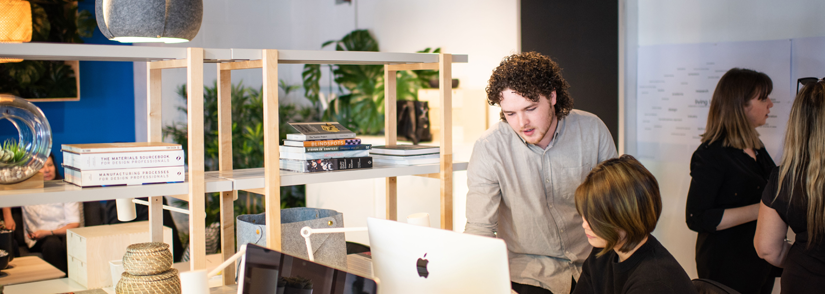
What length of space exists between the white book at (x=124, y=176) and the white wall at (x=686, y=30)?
9.12ft

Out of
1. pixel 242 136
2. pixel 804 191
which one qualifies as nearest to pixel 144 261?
pixel 804 191

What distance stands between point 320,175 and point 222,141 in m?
0.40

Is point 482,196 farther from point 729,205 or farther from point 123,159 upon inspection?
point 729,205

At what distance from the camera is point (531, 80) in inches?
79.5

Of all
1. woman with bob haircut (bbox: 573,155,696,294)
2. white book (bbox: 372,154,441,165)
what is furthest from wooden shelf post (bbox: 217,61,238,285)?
woman with bob haircut (bbox: 573,155,696,294)

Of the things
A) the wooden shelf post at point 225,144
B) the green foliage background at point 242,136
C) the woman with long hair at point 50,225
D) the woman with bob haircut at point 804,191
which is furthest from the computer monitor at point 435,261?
the green foliage background at point 242,136

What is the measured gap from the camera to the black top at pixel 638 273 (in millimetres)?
1588

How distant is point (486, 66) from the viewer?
456cm

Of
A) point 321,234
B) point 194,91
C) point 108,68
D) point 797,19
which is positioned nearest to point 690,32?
point 797,19

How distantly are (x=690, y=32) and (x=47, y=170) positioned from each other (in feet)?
14.3

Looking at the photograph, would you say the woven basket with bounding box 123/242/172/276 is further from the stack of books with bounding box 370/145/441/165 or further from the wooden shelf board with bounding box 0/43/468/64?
the stack of books with bounding box 370/145/441/165

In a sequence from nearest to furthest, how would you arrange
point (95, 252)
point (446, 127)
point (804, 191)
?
point (804, 191) → point (446, 127) → point (95, 252)

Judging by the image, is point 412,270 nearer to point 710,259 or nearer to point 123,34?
point 123,34

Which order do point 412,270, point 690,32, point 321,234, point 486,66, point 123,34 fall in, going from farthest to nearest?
1. point 486,66
2. point 690,32
3. point 321,234
4. point 123,34
5. point 412,270
